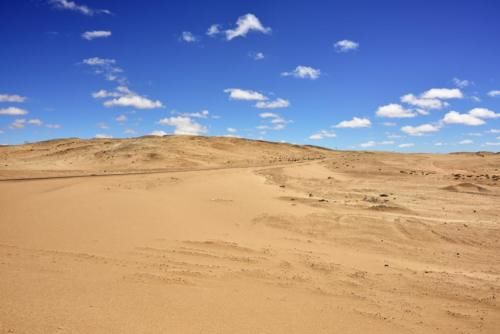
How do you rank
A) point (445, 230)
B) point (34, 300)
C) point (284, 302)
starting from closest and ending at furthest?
point (34, 300) < point (284, 302) < point (445, 230)

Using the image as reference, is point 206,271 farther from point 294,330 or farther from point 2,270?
point 2,270

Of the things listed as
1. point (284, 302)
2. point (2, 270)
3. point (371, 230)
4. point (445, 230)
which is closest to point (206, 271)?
point (284, 302)

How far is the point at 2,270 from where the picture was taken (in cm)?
420

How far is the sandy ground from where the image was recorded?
11.1ft

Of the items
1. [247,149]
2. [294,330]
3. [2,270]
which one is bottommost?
[294,330]

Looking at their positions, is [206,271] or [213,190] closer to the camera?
[206,271]

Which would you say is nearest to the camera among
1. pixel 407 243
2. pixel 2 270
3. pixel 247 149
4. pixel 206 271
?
pixel 2 270

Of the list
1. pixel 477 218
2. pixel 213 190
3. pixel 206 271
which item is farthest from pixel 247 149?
pixel 206 271

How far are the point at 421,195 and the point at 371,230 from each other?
4783 millimetres

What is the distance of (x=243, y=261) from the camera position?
4910 millimetres

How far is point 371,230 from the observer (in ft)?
21.5

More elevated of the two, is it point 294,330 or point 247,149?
point 247,149

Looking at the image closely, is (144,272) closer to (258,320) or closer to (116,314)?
(116,314)

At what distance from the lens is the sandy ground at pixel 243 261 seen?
11.1 feet
